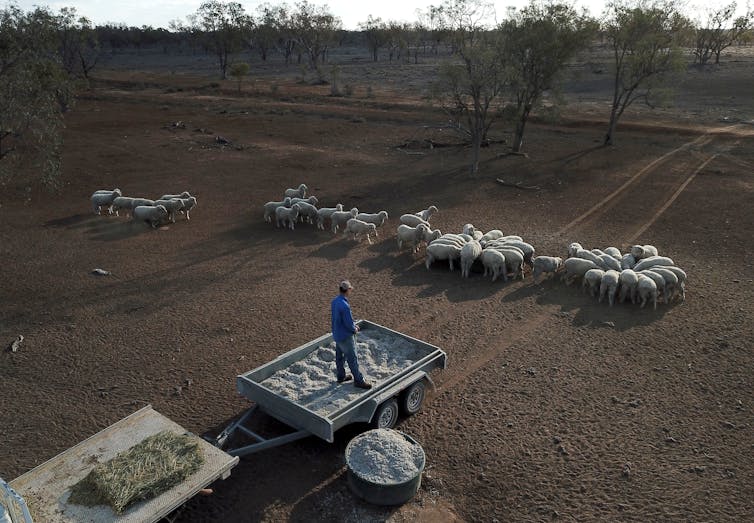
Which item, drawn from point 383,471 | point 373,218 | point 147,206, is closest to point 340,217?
point 373,218

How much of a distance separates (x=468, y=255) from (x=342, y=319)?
22.5 ft

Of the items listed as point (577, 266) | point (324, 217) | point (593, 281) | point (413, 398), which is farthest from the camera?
point (324, 217)

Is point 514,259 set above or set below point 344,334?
below

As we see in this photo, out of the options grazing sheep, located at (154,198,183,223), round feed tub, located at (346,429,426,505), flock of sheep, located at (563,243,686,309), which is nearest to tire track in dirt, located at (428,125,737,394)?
flock of sheep, located at (563,243,686,309)

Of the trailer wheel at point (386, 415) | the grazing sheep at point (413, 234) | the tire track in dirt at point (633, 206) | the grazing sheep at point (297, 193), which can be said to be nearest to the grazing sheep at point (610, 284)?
the tire track in dirt at point (633, 206)

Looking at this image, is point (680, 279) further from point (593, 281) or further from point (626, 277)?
point (593, 281)

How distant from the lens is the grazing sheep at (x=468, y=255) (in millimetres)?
14701

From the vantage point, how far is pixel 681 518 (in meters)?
7.29

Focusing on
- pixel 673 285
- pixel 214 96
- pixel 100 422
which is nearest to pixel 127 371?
pixel 100 422

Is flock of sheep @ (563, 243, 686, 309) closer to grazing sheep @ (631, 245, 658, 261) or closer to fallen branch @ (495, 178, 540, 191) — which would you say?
grazing sheep @ (631, 245, 658, 261)

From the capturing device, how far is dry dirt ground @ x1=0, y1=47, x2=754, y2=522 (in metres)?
7.91

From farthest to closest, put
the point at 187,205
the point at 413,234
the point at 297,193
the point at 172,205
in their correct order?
the point at 297,193 < the point at 187,205 < the point at 172,205 < the point at 413,234

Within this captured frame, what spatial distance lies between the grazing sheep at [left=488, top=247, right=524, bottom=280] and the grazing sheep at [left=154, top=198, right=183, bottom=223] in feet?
36.6

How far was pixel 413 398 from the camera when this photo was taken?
9180mm
